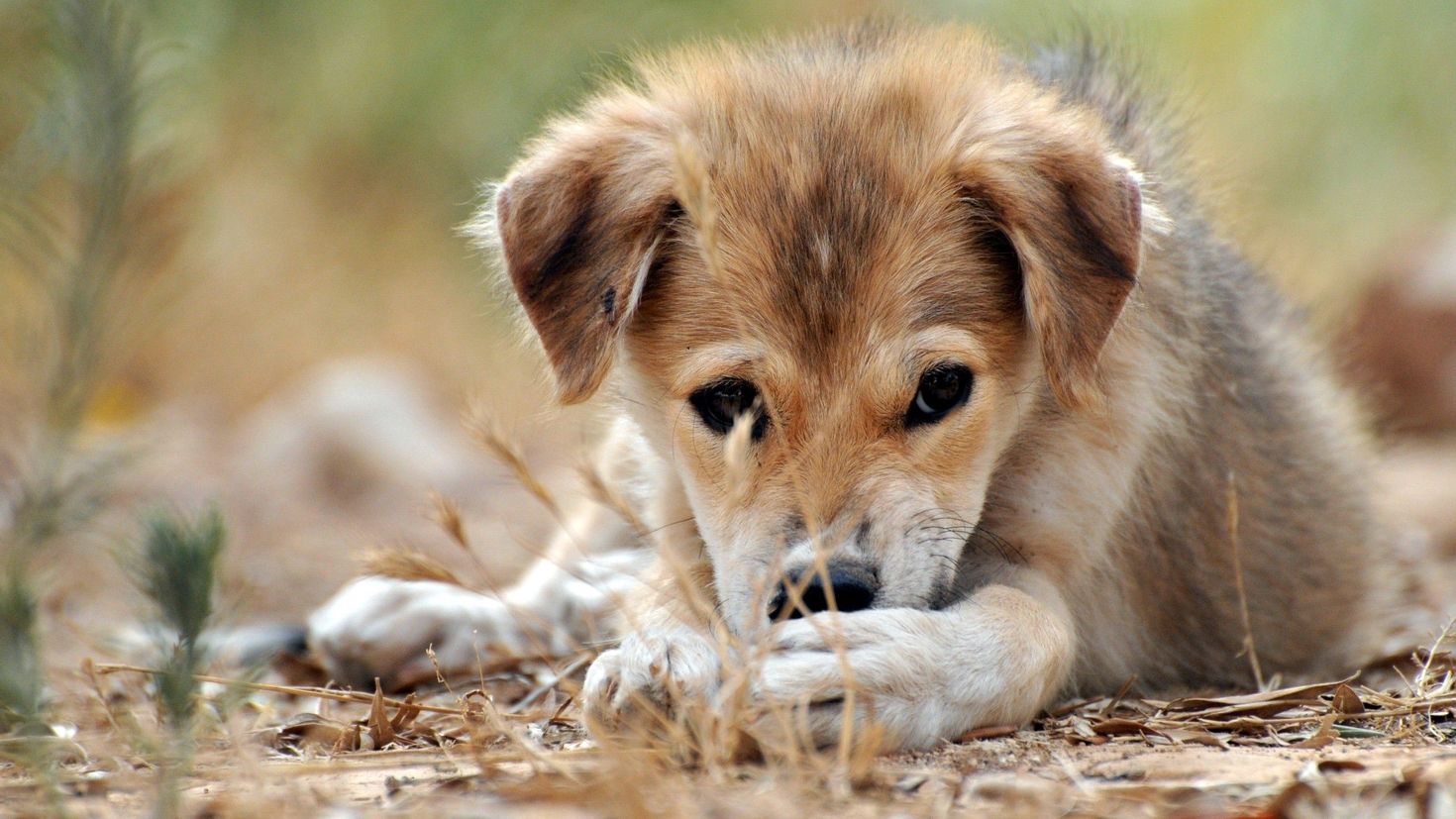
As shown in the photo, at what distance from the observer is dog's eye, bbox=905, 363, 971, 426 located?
10.2 feet

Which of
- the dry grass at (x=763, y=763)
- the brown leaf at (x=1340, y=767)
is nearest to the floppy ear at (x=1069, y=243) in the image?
the dry grass at (x=763, y=763)

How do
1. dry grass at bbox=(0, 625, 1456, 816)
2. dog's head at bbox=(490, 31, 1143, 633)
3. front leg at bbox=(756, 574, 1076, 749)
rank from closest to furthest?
1. dry grass at bbox=(0, 625, 1456, 816)
2. front leg at bbox=(756, 574, 1076, 749)
3. dog's head at bbox=(490, 31, 1143, 633)

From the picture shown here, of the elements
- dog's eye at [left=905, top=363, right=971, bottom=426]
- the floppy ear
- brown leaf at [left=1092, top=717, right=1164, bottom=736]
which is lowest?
brown leaf at [left=1092, top=717, right=1164, bottom=736]

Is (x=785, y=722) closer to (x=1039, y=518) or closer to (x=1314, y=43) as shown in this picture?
(x=1039, y=518)

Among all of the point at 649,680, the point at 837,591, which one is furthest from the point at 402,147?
the point at 649,680

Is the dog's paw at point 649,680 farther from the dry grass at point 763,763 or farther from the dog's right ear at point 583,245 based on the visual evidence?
the dog's right ear at point 583,245

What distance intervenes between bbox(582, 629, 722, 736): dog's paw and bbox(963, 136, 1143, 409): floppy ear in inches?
40.7

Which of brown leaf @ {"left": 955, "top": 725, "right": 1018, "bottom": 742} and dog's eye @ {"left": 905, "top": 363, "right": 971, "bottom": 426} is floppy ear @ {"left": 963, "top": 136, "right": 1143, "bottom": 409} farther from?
brown leaf @ {"left": 955, "top": 725, "right": 1018, "bottom": 742}

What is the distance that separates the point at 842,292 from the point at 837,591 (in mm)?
670

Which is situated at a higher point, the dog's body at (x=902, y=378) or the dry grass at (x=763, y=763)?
the dog's body at (x=902, y=378)

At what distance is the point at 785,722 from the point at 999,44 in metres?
2.52

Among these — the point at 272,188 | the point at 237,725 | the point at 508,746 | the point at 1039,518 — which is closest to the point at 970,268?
the point at 1039,518

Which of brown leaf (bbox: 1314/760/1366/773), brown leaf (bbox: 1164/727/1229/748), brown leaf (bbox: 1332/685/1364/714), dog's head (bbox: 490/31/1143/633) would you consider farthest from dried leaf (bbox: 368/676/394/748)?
brown leaf (bbox: 1332/685/1364/714)

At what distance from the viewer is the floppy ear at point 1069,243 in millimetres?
3115
